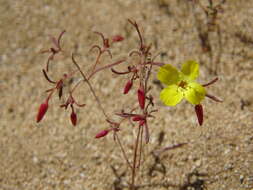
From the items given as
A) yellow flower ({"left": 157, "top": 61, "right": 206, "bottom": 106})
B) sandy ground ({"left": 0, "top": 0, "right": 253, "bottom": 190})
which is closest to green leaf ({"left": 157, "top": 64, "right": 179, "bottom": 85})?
yellow flower ({"left": 157, "top": 61, "right": 206, "bottom": 106})

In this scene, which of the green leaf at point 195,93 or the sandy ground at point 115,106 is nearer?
the green leaf at point 195,93

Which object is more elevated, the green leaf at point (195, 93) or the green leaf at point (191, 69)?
the green leaf at point (191, 69)

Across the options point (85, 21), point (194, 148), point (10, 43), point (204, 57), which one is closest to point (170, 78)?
point (194, 148)

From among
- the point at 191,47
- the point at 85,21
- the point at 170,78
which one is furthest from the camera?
the point at 85,21

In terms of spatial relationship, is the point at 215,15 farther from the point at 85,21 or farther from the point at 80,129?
the point at 80,129

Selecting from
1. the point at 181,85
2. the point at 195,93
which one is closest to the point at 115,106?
the point at 181,85

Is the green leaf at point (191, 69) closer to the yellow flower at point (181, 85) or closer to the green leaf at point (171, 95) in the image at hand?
the yellow flower at point (181, 85)

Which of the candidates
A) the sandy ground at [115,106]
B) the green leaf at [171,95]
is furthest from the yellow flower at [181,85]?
the sandy ground at [115,106]
